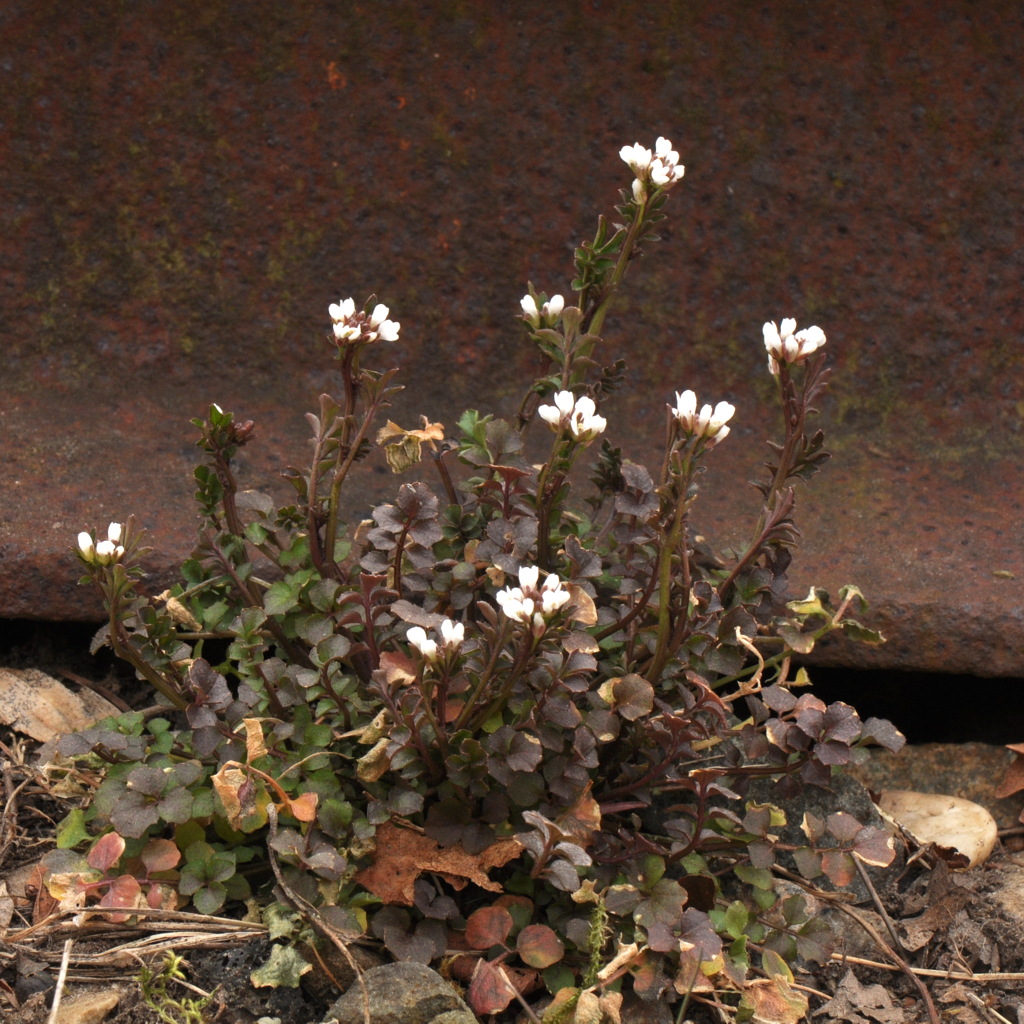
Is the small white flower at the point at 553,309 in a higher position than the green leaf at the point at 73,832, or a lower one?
higher

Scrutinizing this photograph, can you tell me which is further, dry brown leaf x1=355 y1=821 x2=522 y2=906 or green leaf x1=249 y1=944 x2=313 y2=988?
dry brown leaf x1=355 y1=821 x2=522 y2=906

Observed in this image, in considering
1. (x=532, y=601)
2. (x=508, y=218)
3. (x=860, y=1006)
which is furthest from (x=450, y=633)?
(x=508, y=218)

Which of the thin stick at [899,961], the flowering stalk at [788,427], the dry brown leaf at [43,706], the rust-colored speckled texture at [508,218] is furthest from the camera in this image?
the rust-colored speckled texture at [508,218]

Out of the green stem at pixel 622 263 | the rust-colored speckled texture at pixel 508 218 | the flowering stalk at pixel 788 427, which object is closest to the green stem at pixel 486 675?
the flowering stalk at pixel 788 427

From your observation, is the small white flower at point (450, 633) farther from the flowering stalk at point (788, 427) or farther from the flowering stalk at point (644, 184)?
the flowering stalk at point (644, 184)

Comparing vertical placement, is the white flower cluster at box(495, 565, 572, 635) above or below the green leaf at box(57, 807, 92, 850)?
above

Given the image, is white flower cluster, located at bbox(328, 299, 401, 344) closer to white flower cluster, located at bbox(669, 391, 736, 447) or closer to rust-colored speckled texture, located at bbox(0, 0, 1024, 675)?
white flower cluster, located at bbox(669, 391, 736, 447)

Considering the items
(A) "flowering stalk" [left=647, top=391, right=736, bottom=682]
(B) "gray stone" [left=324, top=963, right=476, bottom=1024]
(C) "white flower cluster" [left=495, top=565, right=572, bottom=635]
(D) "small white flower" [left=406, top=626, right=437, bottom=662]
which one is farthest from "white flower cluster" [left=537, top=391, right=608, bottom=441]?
(B) "gray stone" [left=324, top=963, right=476, bottom=1024]

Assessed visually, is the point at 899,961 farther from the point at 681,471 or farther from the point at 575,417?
the point at 575,417
